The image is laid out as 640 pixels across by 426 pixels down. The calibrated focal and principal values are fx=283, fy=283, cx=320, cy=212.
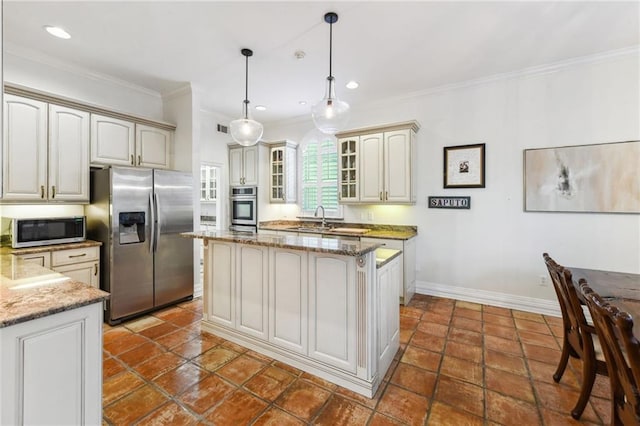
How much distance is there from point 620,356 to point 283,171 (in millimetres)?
4756

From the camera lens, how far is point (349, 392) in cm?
208

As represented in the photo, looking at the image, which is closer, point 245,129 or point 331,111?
point 331,111

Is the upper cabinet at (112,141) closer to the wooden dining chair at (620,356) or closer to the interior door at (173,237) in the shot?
the interior door at (173,237)

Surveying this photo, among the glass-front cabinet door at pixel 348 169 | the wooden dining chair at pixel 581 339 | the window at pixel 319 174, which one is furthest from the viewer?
the window at pixel 319 174

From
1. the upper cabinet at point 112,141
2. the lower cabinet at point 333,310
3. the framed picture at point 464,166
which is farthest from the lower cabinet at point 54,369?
the framed picture at point 464,166

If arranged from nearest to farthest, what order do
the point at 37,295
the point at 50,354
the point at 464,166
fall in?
1. the point at 50,354
2. the point at 37,295
3. the point at 464,166

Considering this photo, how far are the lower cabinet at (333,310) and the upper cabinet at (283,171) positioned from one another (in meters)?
3.23

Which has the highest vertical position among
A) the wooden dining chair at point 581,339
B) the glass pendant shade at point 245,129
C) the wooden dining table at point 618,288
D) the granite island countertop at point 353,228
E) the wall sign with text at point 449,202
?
the glass pendant shade at point 245,129

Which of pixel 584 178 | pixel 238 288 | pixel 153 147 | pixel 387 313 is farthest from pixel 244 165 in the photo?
pixel 584 178

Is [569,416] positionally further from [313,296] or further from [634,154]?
[634,154]

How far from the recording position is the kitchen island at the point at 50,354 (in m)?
1.11

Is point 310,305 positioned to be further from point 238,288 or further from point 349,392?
point 238,288

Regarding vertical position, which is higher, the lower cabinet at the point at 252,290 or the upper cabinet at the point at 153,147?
the upper cabinet at the point at 153,147

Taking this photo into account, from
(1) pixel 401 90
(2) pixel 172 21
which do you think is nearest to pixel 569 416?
(1) pixel 401 90
